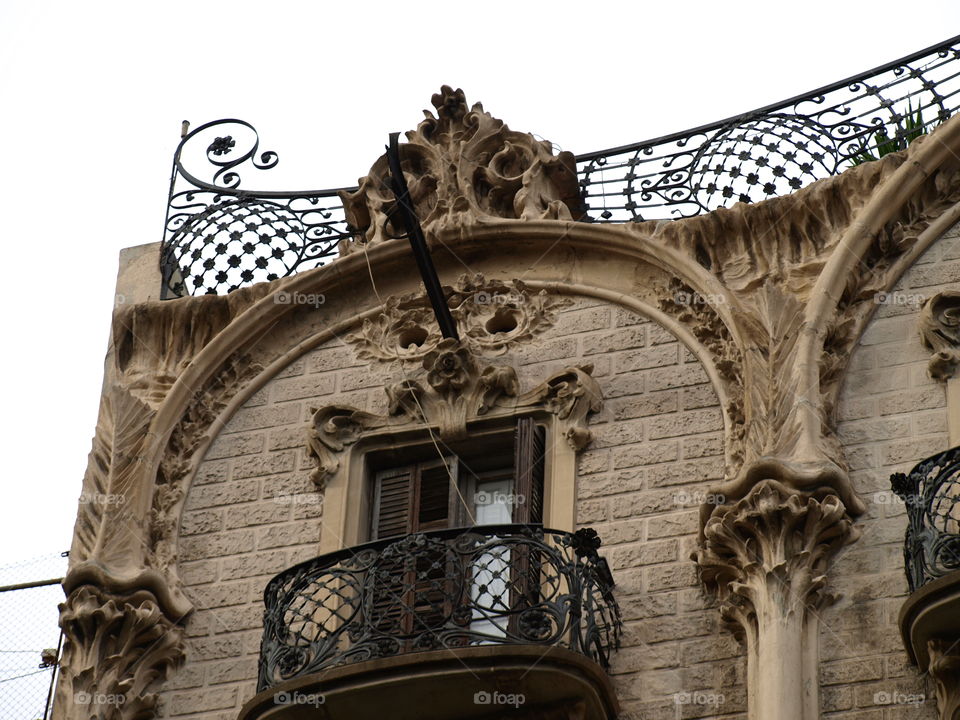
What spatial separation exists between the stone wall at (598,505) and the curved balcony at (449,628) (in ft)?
1.01

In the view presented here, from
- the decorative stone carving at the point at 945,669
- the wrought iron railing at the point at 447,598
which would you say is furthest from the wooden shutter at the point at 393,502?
the decorative stone carving at the point at 945,669

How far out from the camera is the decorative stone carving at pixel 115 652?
1472 centimetres

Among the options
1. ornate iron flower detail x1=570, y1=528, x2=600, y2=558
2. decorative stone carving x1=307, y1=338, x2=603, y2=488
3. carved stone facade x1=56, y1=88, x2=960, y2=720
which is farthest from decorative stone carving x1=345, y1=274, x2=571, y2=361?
ornate iron flower detail x1=570, y1=528, x2=600, y2=558

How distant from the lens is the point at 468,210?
16469 millimetres

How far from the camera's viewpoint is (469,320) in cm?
1612

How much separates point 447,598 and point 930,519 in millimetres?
2885

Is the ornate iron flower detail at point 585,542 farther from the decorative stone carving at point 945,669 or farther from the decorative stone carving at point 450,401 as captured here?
the decorative stone carving at point 945,669

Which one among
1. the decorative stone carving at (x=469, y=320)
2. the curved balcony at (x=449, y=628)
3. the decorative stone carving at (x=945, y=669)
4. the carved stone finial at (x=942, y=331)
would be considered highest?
the decorative stone carving at (x=469, y=320)

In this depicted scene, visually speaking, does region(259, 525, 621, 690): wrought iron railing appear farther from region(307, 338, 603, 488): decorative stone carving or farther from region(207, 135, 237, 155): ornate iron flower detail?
region(207, 135, 237, 155): ornate iron flower detail

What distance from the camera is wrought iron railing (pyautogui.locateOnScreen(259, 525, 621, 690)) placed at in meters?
13.6

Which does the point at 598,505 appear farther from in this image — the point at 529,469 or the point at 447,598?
the point at 447,598

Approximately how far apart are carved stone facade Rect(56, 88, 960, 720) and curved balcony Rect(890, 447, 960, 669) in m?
0.20

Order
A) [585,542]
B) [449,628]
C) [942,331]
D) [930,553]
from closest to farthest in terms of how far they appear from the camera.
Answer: [930,553] < [449,628] < [585,542] < [942,331]

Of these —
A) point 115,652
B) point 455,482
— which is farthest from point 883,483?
point 115,652
